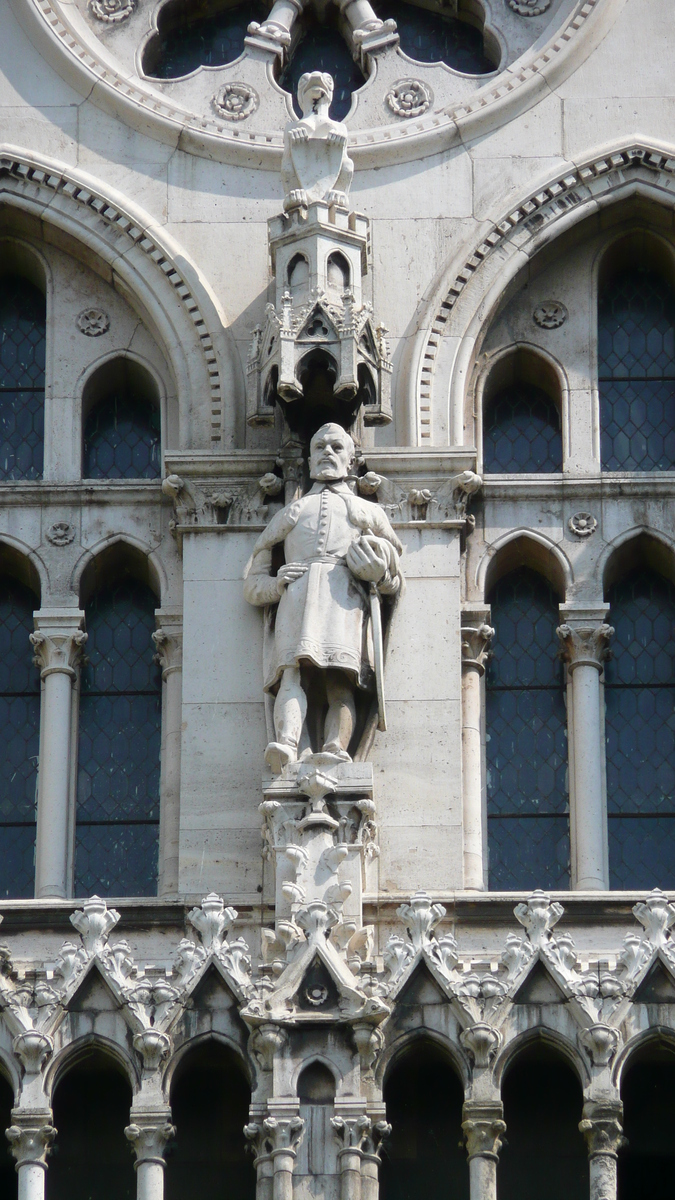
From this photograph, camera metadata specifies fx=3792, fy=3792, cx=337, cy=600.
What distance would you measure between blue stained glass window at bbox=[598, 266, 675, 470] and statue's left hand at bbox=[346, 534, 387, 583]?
251 centimetres

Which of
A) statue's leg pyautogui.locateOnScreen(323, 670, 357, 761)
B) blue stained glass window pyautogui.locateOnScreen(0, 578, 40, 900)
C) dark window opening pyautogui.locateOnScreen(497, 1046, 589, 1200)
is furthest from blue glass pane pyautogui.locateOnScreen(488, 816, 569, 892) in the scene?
blue stained glass window pyautogui.locateOnScreen(0, 578, 40, 900)

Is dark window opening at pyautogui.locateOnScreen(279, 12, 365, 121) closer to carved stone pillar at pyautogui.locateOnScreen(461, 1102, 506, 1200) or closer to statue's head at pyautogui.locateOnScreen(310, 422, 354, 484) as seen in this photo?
statue's head at pyautogui.locateOnScreen(310, 422, 354, 484)

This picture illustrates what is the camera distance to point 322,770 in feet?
78.2

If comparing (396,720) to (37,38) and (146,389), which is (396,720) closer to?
(146,389)

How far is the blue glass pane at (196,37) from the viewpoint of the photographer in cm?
2780

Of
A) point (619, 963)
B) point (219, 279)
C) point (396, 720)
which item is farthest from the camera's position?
Answer: point (219, 279)

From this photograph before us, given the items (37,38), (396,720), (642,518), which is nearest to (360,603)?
(396,720)

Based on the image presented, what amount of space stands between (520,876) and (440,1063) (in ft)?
7.13

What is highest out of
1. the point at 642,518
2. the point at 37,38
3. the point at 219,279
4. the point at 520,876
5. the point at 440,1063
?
the point at 37,38

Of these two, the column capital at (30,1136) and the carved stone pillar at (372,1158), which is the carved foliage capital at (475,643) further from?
the column capital at (30,1136)

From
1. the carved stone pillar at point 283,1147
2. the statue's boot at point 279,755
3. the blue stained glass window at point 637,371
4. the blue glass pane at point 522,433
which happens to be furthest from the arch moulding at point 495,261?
the carved stone pillar at point 283,1147

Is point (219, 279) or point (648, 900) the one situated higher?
point (219, 279)

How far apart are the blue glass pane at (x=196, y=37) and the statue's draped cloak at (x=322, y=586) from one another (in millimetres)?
4233

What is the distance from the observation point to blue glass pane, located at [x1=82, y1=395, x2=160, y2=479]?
26578 mm
